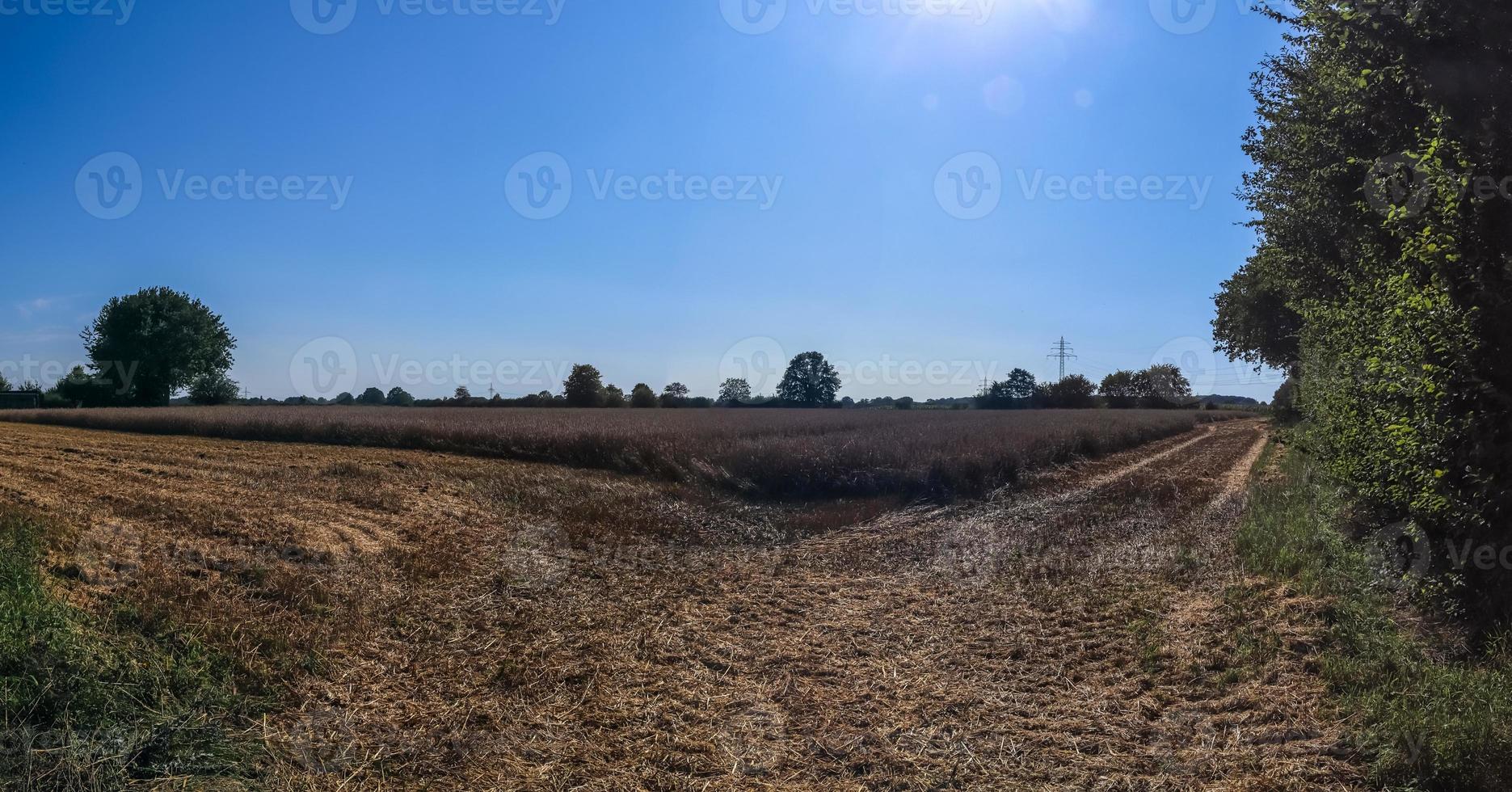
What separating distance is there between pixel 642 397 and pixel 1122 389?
205ft

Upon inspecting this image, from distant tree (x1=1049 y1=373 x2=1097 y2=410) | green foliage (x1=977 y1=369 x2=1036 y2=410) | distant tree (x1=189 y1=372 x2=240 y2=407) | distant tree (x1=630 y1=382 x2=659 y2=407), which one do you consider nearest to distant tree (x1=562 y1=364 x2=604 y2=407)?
distant tree (x1=630 y1=382 x2=659 y2=407)

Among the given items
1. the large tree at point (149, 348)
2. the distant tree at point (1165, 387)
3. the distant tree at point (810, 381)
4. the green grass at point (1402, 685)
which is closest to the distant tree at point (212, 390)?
the large tree at point (149, 348)

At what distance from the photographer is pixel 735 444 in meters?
16.1

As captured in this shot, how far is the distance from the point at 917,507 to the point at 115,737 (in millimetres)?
10539

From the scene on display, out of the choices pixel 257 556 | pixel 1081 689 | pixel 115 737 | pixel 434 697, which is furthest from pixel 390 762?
pixel 1081 689

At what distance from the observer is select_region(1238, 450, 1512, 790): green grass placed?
3359 millimetres

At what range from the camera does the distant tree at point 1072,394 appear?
263 ft

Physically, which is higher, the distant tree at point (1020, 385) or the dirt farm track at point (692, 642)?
the distant tree at point (1020, 385)

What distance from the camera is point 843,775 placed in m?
3.77

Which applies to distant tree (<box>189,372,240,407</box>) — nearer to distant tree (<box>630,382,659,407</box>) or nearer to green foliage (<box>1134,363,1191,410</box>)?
distant tree (<box>630,382,659,407</box>)

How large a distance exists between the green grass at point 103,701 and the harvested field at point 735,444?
32.2 feet

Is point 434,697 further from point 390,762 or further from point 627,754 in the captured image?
point 627,754

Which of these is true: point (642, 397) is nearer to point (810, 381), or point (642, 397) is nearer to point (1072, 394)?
point (810, 381)

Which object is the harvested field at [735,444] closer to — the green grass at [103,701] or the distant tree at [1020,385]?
the green grass at [103,701]
